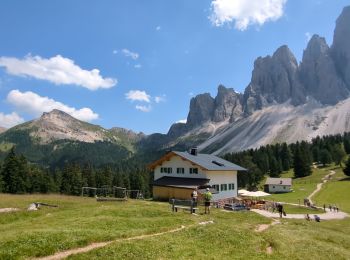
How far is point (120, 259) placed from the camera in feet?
63.1

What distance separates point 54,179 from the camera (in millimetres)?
134750

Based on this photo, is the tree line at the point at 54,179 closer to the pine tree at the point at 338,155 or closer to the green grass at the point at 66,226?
the green grass at the point at 66,226

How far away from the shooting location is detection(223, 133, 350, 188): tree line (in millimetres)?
139500

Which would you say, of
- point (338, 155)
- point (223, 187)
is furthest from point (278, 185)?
point (223, 187)

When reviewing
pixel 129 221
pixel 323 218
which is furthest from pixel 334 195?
pixel 129 221

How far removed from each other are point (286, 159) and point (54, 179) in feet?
334

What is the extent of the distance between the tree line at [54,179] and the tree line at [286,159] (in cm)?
3925

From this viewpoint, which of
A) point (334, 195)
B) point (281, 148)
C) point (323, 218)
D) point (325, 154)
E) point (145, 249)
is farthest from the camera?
point (281, 148)

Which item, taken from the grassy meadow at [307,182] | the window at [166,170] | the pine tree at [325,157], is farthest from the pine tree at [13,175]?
the pine tree at [325,157]

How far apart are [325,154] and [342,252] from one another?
146103 millimetres

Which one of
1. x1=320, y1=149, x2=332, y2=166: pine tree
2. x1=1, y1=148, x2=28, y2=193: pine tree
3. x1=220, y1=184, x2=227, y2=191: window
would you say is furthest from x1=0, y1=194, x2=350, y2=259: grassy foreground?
x1=320, y1=149, x2=332, y2=166: pine tree

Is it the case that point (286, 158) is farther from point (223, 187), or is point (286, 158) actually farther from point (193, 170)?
point (193, 170)

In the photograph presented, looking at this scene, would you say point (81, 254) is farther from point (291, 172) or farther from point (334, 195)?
point (291, 172)

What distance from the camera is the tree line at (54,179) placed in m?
109
